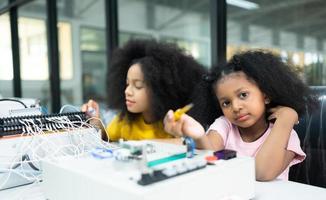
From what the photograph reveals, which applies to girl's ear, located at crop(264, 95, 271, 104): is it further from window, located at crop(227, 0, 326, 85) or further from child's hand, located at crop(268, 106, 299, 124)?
window, located at crop(227, 0, 326, 85)

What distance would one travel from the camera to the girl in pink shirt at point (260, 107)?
0.95m

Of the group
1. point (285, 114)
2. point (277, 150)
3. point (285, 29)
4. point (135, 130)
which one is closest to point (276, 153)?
point (277, 150)

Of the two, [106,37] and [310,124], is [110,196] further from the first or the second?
[106,37]

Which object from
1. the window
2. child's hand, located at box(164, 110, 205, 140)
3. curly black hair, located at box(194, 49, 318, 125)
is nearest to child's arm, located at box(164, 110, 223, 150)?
child's hand, located at box(164, 110, 205, 140)

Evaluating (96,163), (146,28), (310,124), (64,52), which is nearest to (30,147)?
(96,163)

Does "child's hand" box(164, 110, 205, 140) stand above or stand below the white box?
above

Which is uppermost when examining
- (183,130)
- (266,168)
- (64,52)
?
(64,52)

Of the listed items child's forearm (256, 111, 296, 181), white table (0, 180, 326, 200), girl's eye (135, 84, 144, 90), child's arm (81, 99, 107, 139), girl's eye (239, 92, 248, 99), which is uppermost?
girl's eye (135, 84, 144, 90)

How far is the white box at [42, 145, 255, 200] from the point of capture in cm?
52

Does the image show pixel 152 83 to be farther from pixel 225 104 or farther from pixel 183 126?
pixel 183 126

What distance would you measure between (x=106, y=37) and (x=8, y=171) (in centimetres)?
170

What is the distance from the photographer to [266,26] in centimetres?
200

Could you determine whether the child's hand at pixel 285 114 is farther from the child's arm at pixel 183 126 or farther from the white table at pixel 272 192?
the child's arm at pixel 183 126

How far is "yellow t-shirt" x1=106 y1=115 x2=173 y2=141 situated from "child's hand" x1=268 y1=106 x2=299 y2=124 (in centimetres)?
42
